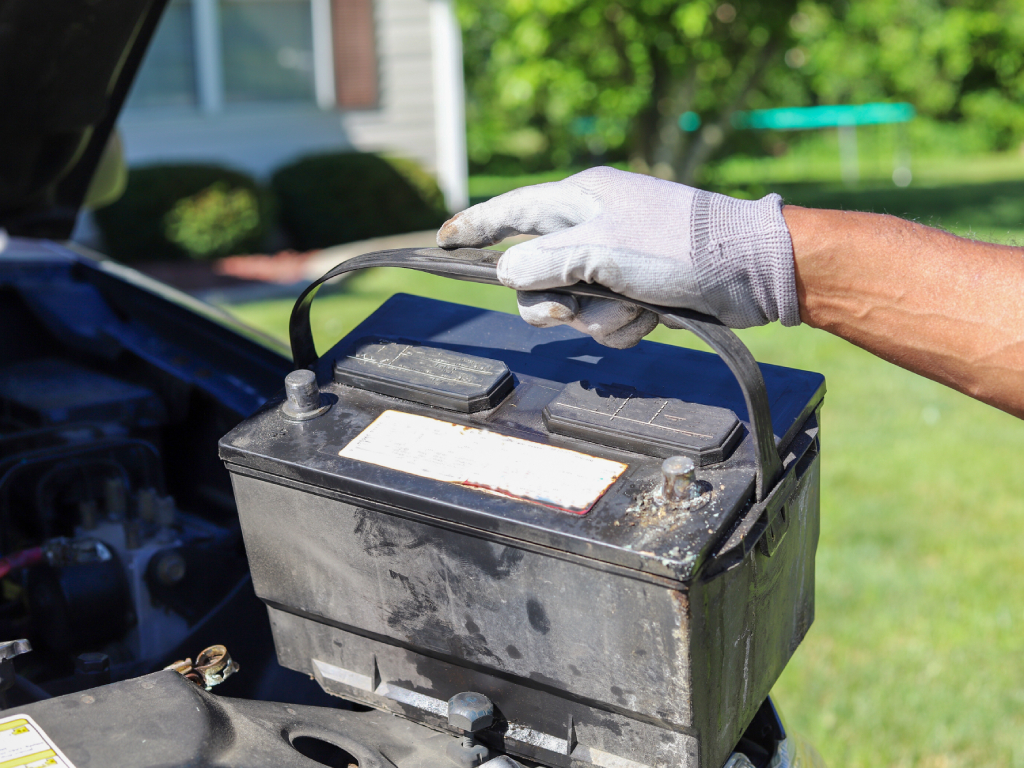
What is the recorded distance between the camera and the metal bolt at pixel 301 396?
1.04 meters

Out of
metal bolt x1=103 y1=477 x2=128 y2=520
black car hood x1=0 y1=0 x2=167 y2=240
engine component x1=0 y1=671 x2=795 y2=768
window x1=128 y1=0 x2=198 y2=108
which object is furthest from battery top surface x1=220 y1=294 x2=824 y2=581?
window x1=128 y1=0 x2=198 y2=108

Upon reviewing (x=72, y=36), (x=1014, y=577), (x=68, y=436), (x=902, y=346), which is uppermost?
(x=72, y=36)

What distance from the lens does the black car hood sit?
1.54 metres

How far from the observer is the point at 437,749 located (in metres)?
1.03

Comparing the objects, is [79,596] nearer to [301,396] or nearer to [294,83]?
[301,396]

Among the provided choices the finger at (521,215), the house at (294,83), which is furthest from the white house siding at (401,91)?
the finger at (521,215)

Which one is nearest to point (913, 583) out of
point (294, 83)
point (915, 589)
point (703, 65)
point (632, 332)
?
point (915, 589)

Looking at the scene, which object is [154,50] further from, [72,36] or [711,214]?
[711,214]

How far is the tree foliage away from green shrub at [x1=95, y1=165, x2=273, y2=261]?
3.29m

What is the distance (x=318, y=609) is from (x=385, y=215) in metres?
8.64

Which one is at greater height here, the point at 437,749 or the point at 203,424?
the point at 203,424

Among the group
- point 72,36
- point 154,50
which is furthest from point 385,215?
point 72,36

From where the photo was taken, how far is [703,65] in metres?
10.7

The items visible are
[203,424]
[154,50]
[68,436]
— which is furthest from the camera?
[154,50]
